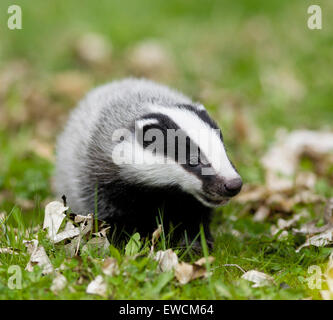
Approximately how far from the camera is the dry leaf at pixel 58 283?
368 cm

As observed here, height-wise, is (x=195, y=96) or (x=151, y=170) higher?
(x=195, y=96)

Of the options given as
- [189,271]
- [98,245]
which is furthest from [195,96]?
[189,271]

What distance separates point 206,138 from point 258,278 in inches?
44.5

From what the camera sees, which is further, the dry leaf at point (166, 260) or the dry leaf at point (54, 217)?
the dry leaf at point (54, 217)

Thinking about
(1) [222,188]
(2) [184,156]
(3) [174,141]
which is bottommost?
(1) [222,188]

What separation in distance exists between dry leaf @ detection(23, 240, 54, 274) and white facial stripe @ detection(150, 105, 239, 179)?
1.41 m

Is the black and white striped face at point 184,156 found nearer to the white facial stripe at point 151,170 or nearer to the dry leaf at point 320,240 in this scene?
the white facial stripe at point 151,170

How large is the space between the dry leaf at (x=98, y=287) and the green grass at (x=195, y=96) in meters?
0.04

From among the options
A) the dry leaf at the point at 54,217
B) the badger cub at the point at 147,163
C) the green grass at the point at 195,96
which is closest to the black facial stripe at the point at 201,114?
the badger cub at the point at 147,163

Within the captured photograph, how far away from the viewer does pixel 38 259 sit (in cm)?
401

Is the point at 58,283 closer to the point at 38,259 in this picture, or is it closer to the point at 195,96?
the point at 38,259

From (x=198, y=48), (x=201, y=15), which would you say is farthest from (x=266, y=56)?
(x=201, y=15)
